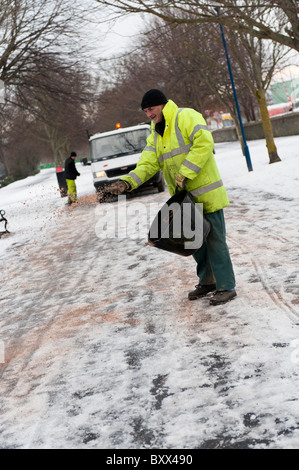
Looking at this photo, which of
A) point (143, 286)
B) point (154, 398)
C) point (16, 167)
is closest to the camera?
point (154, 398)

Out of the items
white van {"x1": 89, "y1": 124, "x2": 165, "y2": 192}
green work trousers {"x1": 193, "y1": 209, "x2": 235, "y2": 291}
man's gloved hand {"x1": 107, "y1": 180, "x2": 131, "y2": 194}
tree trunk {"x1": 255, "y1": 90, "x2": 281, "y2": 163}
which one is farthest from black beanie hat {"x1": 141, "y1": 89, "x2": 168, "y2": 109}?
tree trunk {"x1": 255, "y1": 90, "x2": 281, "y2": 163}

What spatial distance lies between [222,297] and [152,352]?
3.48ft

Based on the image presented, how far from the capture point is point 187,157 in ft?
15.9

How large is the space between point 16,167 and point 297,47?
66.9 m

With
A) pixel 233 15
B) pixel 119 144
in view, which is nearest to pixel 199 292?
pixel 233 15

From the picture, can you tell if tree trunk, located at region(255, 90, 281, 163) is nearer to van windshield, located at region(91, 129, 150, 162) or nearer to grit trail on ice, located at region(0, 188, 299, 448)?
van windshield, located at region(91, 129, 150, 162)

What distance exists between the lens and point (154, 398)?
3.60m

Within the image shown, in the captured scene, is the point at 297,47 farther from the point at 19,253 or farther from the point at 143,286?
the point at 143,286

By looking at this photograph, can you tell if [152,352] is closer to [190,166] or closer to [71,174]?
[190,166]

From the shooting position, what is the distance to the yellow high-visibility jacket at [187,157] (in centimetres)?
485

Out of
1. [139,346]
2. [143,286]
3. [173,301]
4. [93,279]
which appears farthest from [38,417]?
[93,279]

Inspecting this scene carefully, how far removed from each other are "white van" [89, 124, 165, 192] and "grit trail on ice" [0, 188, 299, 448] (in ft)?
31.2

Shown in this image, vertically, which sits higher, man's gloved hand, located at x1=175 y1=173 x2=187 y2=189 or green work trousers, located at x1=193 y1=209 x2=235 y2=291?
man's gloved hand, located at x1=175 y1=173 x2=187 y2=189

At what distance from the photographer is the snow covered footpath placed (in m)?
3.21
